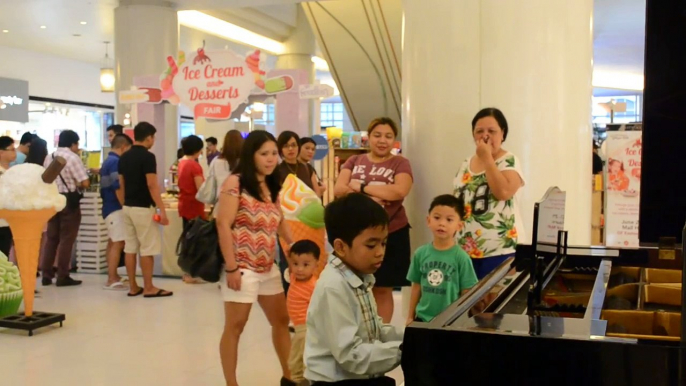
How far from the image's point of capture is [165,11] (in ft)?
37.7

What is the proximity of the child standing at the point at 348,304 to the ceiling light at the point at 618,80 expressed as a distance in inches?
902

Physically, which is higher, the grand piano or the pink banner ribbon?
the pink banner ribbon

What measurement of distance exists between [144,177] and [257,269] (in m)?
3.37

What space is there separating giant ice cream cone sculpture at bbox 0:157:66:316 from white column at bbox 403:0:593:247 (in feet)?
9.07

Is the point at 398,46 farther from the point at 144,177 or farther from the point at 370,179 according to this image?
the point at 370,179

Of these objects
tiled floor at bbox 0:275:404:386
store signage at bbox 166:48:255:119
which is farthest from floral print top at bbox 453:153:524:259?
store signage at bbox 166:48:255:119

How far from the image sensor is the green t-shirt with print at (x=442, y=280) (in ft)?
10.1

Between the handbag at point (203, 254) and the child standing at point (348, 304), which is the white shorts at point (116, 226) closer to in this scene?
the handbag at point (203, 254)

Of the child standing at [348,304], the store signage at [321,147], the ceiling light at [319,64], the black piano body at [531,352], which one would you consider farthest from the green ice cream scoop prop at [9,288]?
the ceiling light at [319,64]

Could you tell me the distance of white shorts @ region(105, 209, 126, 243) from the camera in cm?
698

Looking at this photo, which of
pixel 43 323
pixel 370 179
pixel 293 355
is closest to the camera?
pixel 293 355

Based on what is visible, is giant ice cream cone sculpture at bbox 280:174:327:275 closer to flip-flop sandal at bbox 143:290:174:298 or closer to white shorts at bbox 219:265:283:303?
white shorts at bbox 219:265:283:303

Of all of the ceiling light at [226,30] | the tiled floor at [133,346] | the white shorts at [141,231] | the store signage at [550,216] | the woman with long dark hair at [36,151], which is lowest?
the tiled floor at [133,346]

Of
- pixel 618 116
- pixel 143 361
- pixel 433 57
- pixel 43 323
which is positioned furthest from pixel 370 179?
pixel 618 116
